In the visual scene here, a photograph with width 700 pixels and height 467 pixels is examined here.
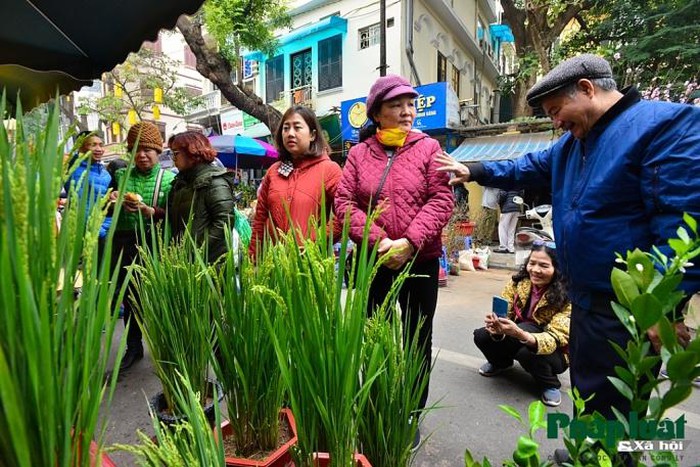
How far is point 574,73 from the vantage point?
1.25m

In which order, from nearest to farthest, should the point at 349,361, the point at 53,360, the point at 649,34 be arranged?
1. the point at 53,360
2. the point at 349,361
3. the point at 649,34

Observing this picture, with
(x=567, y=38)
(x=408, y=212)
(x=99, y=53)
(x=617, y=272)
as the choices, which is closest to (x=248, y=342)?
(x=408, y=212)

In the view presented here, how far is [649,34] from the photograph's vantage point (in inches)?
306

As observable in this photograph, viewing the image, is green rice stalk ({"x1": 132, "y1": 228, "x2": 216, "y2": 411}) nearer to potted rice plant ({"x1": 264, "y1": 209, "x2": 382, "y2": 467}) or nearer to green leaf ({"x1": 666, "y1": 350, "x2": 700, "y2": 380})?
potted rice plant ({"x1": 264, "y1": 209, "x2": 382, "y2": 467})

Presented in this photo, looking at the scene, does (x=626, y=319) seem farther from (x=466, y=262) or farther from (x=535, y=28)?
(x=535, y=28)

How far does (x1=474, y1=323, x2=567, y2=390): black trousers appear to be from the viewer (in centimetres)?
229

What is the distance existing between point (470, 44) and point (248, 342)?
15.3 m

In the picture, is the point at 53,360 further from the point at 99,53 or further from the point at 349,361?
the point at 99,53

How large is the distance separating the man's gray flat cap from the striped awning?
21.7 ft

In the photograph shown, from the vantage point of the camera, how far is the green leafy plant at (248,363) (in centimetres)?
118

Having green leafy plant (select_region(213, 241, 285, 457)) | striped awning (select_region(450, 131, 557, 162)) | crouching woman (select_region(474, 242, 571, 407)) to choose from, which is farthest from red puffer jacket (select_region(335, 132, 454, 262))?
striped awning (select_region(450, 131, 557, 162))

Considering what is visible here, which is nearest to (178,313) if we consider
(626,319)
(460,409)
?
(626,319)

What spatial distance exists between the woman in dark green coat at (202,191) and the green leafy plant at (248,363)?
3.22ft

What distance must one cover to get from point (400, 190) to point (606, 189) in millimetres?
725
